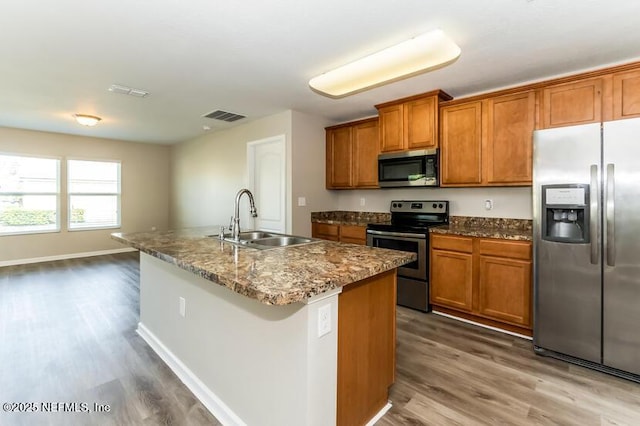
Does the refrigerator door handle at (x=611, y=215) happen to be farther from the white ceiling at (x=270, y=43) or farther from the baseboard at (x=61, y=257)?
the baseboard at (x=61, y=257)

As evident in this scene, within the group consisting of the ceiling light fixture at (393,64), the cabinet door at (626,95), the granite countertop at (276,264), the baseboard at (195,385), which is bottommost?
the baseboard at (195,385)

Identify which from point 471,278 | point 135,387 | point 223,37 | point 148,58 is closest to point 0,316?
point 135,387

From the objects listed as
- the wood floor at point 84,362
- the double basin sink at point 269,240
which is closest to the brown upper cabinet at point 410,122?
the double basin sink at point 269,240

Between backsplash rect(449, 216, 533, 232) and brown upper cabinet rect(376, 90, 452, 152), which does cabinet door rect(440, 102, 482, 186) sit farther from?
backsplash rect(449, 216, 533, 232)

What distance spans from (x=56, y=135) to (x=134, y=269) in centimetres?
312

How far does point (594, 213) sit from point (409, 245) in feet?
5.29

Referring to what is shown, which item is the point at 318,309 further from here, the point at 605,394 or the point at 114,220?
the point at 114,220

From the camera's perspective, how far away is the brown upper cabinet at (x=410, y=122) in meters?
3.40

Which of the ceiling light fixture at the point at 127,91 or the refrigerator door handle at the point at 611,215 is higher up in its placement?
the ceiling light fixture at the point at 127,91

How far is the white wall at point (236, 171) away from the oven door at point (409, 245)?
1.17 m

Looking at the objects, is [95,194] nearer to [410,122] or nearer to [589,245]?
[410,122]

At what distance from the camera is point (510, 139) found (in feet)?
9.85

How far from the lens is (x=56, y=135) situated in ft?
19.1

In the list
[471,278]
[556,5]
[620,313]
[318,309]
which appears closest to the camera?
[318,309]
